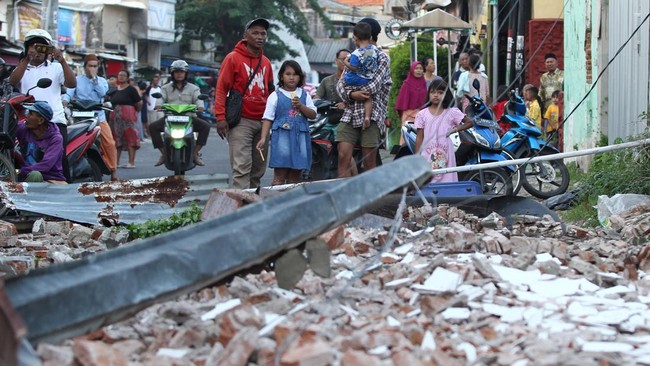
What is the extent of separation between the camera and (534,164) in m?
10.9

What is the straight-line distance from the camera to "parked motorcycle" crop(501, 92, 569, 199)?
10797 millimetres

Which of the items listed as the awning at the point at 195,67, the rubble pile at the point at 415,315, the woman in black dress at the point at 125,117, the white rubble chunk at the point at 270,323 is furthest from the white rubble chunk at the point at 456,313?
the awning at the point at 195,67

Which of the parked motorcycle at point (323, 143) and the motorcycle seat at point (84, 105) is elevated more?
the motorcycle seat at point (84, 105)

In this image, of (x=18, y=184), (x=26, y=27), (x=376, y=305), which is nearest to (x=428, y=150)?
(x=18, y=184)

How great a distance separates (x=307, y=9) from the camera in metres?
72.7

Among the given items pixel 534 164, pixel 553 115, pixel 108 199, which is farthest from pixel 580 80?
pixel 108 199

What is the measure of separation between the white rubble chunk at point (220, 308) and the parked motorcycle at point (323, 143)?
7.29 m

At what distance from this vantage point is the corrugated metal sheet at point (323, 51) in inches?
2781

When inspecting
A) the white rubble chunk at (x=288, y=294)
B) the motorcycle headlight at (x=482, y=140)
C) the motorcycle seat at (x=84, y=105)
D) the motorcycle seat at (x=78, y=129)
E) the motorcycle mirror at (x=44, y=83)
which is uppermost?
the motorcycle mirror at (x=44, y=83)

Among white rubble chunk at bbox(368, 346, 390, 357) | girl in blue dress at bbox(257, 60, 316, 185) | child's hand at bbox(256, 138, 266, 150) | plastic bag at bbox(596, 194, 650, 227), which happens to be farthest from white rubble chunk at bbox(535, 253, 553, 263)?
girl in blue dress at bbox(257, 60, 316, 185)

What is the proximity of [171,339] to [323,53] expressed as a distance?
67.9m

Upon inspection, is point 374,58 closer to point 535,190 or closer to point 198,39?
point 535,190

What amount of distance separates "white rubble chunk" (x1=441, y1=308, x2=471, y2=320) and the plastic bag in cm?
369

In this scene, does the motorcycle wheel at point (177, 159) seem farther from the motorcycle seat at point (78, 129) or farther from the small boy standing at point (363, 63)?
the small boy standing at point (363, 63)
